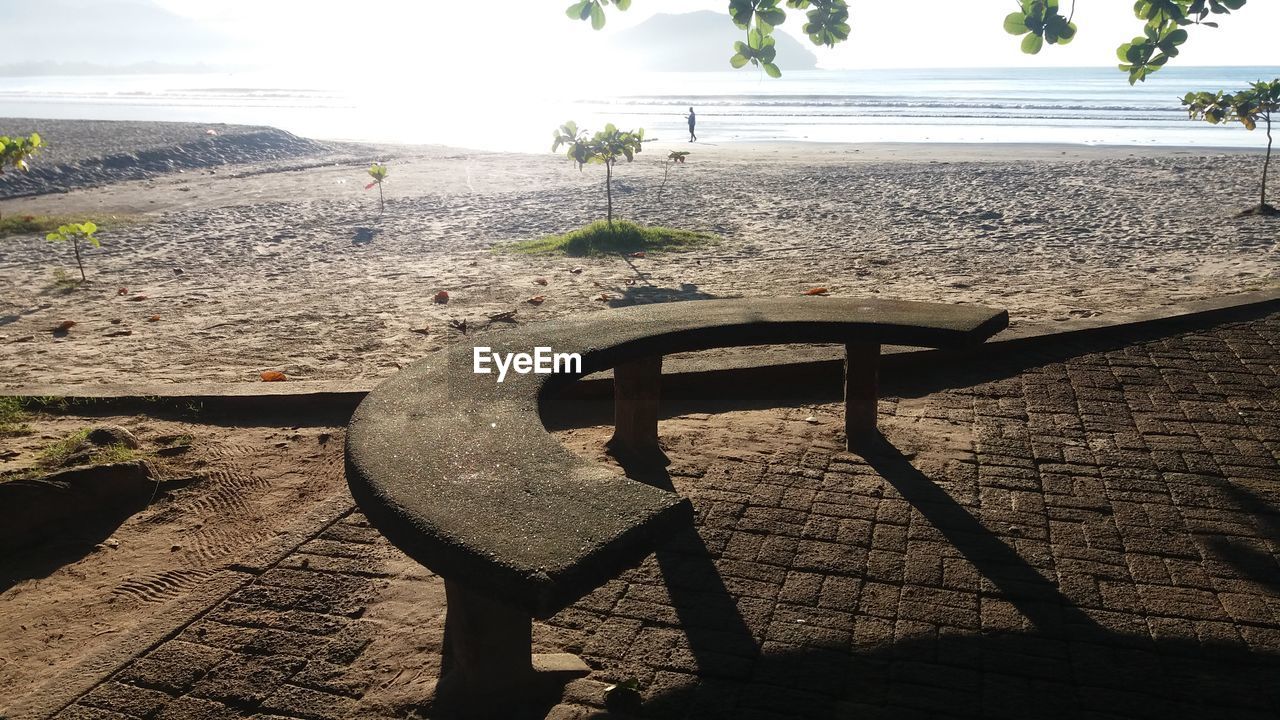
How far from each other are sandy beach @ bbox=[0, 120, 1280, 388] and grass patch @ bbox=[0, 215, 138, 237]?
0.50 meters

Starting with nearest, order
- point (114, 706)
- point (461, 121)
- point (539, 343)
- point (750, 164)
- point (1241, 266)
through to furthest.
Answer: point (114, 706)
point (539, 343)
point (1241, 266)
point (750, 164)
point (461, 121)

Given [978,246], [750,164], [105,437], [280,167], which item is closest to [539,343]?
[105,437]

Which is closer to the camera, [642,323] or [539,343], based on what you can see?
[539,343]

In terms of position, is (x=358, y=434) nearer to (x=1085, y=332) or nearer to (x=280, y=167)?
(x=1085, y=332)

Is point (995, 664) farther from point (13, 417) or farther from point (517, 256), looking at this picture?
point (517, 256)

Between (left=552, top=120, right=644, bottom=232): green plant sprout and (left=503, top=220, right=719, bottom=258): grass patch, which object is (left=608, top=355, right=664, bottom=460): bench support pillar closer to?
(left=503, top=220, right=719, bottom=258): grass patch

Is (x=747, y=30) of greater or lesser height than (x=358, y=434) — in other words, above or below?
above

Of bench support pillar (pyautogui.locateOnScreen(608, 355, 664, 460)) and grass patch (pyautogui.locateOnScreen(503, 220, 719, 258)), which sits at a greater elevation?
grass patch (pyautogui.locateOnScreen(503, 220, 719, 258))

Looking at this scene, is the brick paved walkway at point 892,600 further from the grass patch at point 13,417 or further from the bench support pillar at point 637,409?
the grass patch at point 13,417

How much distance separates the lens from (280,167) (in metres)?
21.8

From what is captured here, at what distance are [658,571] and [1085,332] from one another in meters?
3.75

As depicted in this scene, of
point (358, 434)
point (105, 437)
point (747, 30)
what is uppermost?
point (747, 30)

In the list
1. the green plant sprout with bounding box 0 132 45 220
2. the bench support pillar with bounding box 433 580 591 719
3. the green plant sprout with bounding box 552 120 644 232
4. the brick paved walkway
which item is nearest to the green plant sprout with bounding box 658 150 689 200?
the green plant sprout with bounding box 552 120 644 232

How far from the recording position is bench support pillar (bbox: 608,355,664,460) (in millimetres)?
4004
